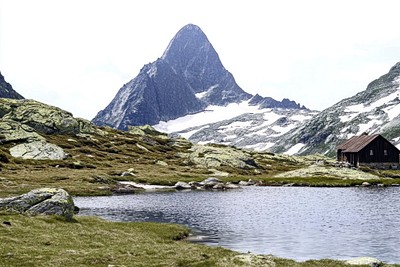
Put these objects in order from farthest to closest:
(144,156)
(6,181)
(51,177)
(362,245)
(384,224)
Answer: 1. (144,156)
2. (51,177)
3. (6,181)
4. (384,224)
5. (362,245)

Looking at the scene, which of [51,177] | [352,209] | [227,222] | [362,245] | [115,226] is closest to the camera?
[362,245]

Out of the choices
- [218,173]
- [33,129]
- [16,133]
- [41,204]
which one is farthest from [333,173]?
[41,204]

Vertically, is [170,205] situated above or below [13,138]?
below

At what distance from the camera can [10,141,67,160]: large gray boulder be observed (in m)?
143

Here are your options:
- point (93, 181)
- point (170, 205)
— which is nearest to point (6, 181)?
point (93, 181)

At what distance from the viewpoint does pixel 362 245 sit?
48125 millimetres

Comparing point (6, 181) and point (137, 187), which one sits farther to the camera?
point (137, 187)

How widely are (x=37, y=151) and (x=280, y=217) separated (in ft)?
332

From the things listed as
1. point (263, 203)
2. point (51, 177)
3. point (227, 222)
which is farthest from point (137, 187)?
point (227, 222)

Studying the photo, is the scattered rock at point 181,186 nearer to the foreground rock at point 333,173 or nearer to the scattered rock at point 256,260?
the foreground rock at point 333,173

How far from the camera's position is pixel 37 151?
484ft

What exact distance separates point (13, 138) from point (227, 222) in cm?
11656

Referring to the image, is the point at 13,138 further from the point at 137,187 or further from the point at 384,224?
the point at 384,224

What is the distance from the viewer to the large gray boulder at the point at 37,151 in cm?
14348
